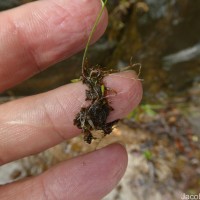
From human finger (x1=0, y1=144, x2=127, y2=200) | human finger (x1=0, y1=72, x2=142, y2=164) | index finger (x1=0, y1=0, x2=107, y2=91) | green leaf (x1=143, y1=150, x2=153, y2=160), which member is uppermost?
index finger (x1=0, y1=0, x2=107, y2=91)

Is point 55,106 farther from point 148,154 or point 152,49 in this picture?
point 152,49

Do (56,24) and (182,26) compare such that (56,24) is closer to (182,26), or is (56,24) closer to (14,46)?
(14,46)

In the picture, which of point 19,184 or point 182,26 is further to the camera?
point 182,26

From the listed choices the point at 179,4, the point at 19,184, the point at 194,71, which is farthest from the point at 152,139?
the point at 19,184

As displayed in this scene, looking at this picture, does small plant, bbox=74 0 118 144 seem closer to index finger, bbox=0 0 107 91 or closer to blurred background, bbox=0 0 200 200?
index finger, bbox=0 0 107 91

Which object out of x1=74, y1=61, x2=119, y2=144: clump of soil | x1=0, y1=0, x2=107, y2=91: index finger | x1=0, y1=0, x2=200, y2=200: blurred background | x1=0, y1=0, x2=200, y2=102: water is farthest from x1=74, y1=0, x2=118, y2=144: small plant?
x1=0, y1=0, x2=200, y2=102: water

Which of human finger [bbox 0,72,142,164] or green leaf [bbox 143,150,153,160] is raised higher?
human finger [bbox 0,72,142,164]

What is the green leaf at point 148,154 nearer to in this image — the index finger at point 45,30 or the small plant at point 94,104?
the small plant at point 94,104

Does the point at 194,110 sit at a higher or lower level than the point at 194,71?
lower
